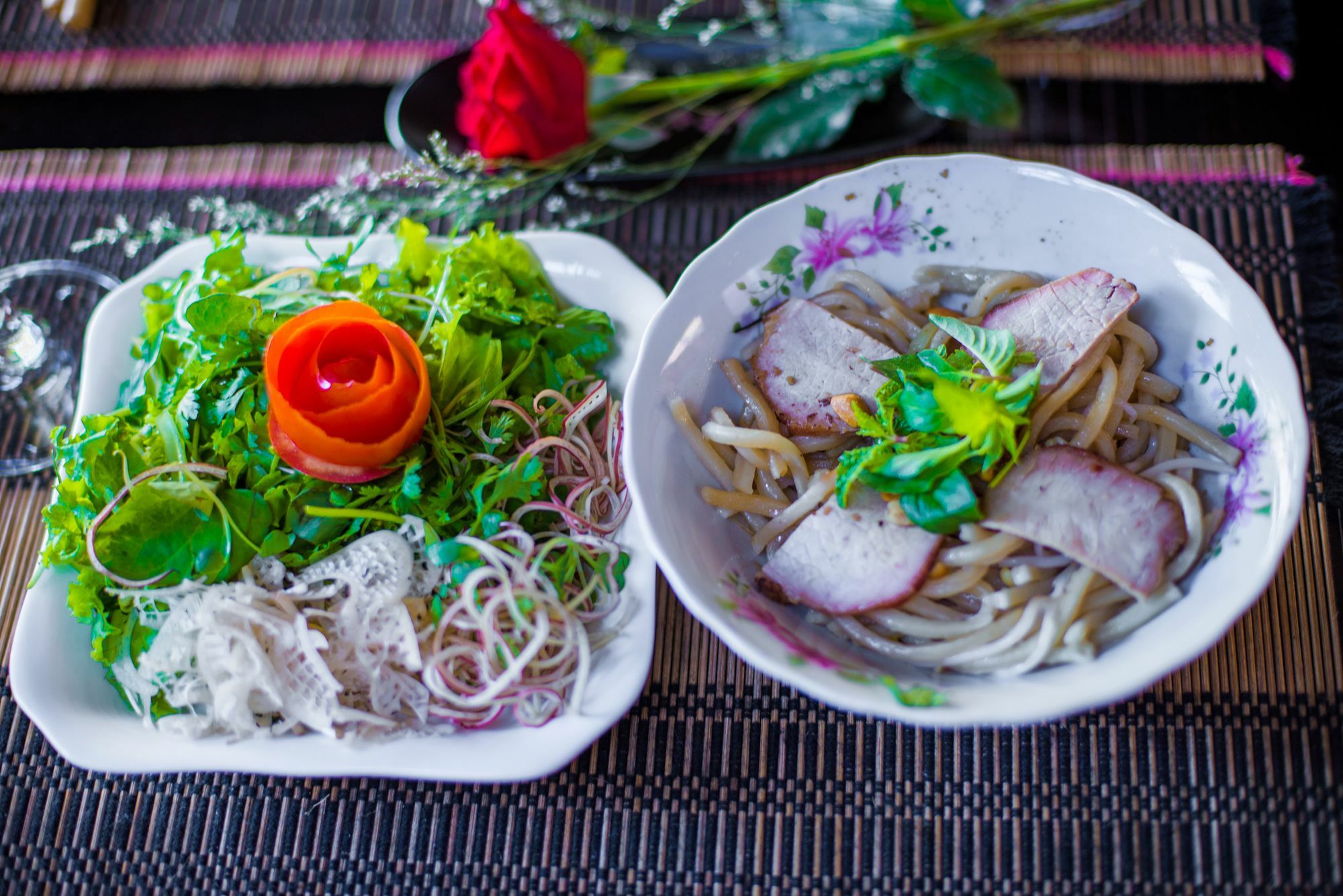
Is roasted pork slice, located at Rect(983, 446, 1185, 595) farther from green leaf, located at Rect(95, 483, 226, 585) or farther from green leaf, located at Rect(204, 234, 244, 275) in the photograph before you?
green leaf, located at Rect(204, 234, 244, 275)

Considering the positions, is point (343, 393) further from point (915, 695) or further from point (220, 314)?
point (915, 695)

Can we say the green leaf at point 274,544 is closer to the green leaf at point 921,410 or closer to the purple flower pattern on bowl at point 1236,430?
the green leaf at point 921,410

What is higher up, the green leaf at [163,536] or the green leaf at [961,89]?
the green leaf at [961,89]

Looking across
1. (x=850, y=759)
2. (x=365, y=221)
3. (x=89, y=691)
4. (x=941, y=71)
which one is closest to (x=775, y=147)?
(x=941, y=71)

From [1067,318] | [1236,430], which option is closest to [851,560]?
[1067,318]

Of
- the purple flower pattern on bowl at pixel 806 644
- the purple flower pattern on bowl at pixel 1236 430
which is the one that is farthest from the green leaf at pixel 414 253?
the purple flower pattern on bowl at pixel 1236 430

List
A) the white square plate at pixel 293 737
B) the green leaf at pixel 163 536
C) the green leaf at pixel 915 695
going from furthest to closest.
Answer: the green leaf at pixel 163 536
the white square plate at pixel 293 737
the green leaf at pixel 915 695
